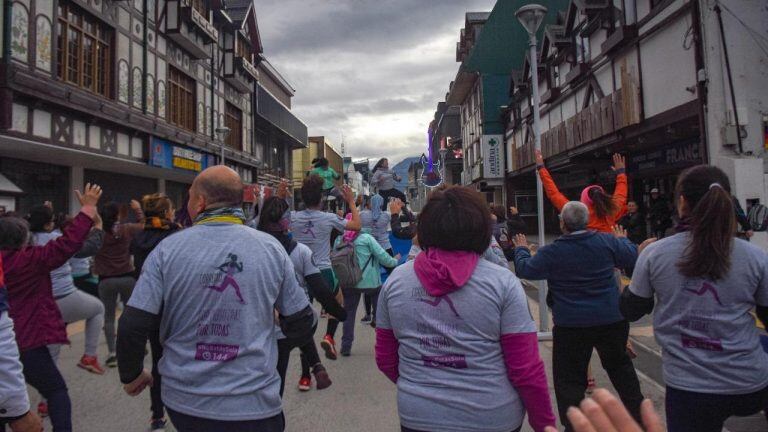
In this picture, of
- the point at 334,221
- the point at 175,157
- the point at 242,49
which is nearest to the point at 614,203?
the point at 334,221

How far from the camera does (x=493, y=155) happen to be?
27672 mm

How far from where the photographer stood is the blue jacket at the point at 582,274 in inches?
134

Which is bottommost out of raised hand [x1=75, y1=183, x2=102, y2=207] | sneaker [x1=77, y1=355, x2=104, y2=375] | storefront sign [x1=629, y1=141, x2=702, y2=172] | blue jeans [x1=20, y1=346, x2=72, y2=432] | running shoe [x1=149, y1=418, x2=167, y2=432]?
running shoe [x1=149, y1=418, x2=167, y2=432]

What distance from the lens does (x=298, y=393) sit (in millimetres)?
4840

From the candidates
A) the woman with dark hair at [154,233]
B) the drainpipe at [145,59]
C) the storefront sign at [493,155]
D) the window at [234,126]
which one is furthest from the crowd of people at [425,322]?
the storefront sign at [493,155]

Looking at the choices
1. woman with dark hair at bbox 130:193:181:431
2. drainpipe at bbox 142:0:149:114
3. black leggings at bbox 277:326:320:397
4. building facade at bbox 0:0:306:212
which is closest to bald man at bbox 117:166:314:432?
black leggings at bbox 277:326:320:397

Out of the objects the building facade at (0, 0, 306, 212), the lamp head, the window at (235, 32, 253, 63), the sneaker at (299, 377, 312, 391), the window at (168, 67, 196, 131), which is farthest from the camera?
the window at (235, 32, 253, 63)

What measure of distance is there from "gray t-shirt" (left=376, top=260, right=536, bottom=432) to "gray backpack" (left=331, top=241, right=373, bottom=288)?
3729mm

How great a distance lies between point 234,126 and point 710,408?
2530cm

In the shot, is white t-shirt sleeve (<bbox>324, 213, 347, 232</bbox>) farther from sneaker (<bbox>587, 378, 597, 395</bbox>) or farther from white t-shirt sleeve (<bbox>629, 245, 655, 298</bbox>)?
white t-shirt sleeve (<bbox>629, 245, 655, 298</bbox>)

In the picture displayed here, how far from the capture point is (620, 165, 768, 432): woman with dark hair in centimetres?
228

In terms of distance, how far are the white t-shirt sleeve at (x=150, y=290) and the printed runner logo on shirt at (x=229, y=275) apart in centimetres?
22

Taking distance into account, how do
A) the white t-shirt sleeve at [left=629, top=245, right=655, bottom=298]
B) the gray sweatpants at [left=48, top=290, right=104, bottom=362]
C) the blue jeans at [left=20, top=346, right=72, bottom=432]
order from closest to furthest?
the white t-shirt sleeve at [left=629, top=245, right=655, bottom=298]
the blue jeans at [left=20, top=346, right=72, bottom=432]
the gray sweatpants at [left=48, top=290, right=104, bottom=362]

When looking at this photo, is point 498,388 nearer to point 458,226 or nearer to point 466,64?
point 458,226
